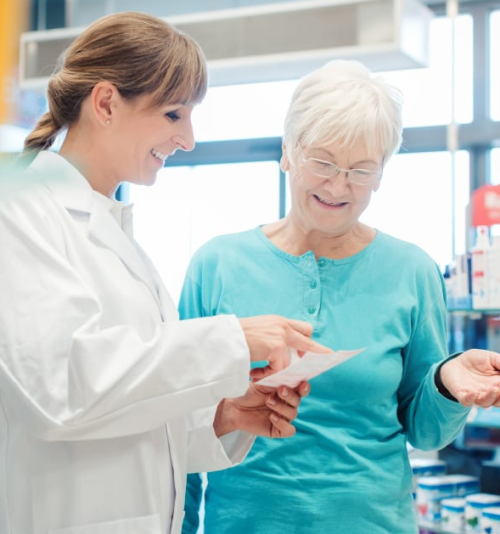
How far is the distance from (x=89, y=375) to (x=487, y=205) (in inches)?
117

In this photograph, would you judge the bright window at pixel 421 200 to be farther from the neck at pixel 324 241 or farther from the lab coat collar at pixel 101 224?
the lab coat collar at pixel 101 224

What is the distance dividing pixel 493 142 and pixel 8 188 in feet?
16.4

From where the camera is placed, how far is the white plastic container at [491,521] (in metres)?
3.28

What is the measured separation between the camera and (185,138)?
1.45 metres

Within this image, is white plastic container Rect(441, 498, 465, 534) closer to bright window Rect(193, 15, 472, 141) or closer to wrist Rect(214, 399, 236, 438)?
wrist Rect(214, 399, 236, 438)

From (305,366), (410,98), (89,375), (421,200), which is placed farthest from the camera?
(410,98)

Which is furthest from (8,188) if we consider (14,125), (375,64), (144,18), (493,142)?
(493,142)

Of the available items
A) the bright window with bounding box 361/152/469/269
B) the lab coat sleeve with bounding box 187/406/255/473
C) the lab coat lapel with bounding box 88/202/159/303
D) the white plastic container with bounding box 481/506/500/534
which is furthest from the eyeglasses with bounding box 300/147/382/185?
the bright window with bounding box 361/152/469/269

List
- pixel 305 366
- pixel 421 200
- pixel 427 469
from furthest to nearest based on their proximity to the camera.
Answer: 1. pixel 421 200
2. pixel 427 469
3. pixel 305 366

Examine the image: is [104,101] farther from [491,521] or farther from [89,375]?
[491,521]


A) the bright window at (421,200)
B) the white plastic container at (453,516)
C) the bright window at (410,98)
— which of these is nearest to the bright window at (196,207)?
the bright window at (410,98)

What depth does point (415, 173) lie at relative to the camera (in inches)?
205

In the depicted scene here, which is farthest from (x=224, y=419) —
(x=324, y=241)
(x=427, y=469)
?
(x=427, y=469)

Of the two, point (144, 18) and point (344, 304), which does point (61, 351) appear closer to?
point (144, 18)
